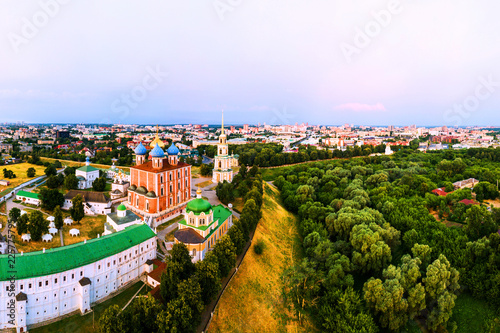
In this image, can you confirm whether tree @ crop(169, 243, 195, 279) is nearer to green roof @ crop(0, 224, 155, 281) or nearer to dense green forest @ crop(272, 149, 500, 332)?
green roof @ crop(0, 224, 155, 281)

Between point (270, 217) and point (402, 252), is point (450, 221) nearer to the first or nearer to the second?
point (402, 252)

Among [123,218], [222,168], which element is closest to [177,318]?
[123,218]

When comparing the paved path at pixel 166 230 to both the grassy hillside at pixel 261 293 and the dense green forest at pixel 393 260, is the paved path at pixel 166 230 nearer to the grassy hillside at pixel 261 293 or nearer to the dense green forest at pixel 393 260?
the grassy hillside at pixel 261 293

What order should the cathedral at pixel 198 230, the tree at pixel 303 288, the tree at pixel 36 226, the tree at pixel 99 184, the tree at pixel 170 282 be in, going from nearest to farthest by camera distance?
the tree at pixel 170 282 < the tree at pixel 303 288 < the cathedral at pixel 198 230 < the tree at pixel 36 226 < the tree at pixel 99 184

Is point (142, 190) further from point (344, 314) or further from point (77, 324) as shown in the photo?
point (344, 314)

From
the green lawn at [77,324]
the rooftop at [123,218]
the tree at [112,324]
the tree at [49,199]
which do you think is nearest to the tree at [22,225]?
the tree at [49,199]

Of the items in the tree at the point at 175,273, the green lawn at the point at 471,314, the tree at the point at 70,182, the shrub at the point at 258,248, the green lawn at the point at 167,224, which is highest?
the tree at the point at 70,182

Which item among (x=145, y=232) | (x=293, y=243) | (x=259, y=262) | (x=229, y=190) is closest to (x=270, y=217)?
(x=293, y=243)
